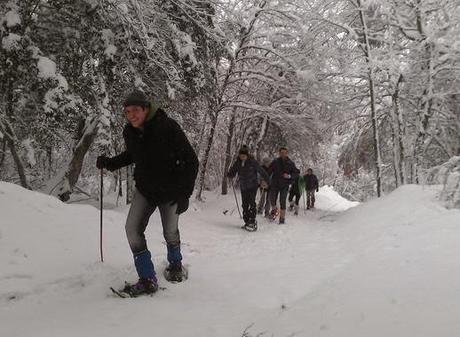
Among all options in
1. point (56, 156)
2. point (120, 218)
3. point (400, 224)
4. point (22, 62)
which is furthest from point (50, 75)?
point (56, 156)

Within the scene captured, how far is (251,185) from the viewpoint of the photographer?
34.0 feet

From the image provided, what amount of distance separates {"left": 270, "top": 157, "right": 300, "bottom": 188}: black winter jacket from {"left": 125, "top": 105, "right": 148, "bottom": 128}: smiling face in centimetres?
710

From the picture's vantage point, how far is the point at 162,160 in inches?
171

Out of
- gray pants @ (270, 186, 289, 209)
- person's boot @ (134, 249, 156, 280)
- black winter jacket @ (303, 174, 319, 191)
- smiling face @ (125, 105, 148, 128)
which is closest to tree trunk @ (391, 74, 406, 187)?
black winter jacket @ (303, 174, 319, 191)

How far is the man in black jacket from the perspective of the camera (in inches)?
168

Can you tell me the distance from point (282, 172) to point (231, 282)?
6334mm

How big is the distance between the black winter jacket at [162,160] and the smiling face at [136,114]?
0.06 metres

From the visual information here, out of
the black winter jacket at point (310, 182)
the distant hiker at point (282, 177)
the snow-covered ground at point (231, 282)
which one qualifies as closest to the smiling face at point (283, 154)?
the distant hiker at point (282, 177)

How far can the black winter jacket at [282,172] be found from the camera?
Result: 36.3ft

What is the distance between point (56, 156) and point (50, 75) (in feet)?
34.1

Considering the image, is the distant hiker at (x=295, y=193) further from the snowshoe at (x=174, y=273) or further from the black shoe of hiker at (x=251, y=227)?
the snowshoe at (x=174, y=273)

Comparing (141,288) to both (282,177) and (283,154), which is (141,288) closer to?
(282,177)

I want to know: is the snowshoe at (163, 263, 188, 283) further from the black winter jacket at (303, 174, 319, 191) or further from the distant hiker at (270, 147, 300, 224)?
the black winter jacket at (303, 174, 319, 191)

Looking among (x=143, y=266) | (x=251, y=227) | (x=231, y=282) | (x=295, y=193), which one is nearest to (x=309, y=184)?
(x=295, y=193)
